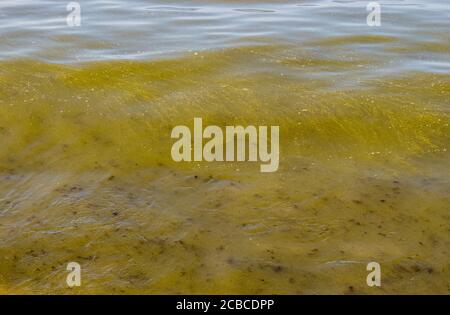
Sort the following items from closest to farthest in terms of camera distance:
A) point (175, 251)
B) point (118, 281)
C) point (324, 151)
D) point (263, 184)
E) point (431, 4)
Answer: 1. point (118, 281)
2. point (175, 251)
3. point (263, 184)
4. point (324, 151)
5. point (431, 4)

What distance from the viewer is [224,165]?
4605mm

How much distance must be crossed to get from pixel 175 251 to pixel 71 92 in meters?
2.93

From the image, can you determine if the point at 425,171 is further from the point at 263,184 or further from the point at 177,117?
the point at 177,117

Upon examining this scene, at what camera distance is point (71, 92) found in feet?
18.9

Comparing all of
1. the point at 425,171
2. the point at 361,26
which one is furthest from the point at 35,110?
the point at 361,26

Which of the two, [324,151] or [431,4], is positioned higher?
[431,4]

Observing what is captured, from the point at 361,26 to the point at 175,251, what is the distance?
6153mm

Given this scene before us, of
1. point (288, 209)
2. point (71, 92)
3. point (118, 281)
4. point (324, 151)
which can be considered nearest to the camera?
point (118, 281)

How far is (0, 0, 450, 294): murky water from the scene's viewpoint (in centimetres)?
342

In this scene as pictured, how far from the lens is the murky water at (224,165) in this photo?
3422 mm

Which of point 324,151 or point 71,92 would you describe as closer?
point 324,151

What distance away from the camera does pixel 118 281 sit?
10.8 ft
